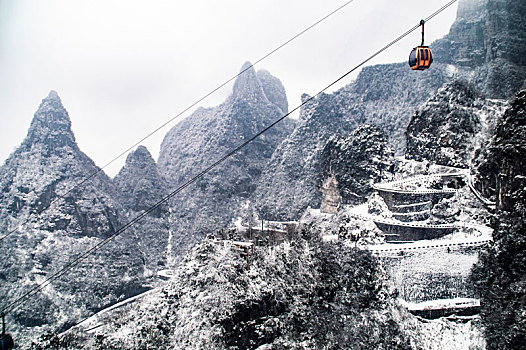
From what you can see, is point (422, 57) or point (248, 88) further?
point (248, 88)

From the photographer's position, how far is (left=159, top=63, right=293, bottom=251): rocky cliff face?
44375 millimetres

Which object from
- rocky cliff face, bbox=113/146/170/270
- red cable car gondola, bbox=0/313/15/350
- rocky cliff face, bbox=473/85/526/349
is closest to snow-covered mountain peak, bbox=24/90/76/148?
rocky cliff face, bbox=113/146/170/270

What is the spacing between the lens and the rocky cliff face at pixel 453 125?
67.9 ft

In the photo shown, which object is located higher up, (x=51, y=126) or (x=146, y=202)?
(x=51, y=126)

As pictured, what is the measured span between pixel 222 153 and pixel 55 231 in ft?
72.1

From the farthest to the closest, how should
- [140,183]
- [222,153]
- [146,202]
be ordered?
[222,153] < [140,183] < [146,202]

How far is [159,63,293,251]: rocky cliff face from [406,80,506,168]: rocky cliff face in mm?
24326

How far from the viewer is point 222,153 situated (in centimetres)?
4875

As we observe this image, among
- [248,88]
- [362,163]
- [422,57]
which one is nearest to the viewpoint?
[422,57]

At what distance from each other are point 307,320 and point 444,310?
5.04 metres

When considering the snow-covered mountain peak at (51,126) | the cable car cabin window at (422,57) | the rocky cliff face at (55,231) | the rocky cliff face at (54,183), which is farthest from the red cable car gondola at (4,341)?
the snow-covered mountain peak at (51,126)

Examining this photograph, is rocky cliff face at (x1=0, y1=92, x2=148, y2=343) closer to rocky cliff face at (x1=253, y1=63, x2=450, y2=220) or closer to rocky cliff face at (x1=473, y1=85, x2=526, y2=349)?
rocky cliff face at (x1=253, y1=63, x2=450, y2=220)

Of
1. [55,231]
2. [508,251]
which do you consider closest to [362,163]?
[508,251]

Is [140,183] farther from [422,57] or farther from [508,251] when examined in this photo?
[422,57]
